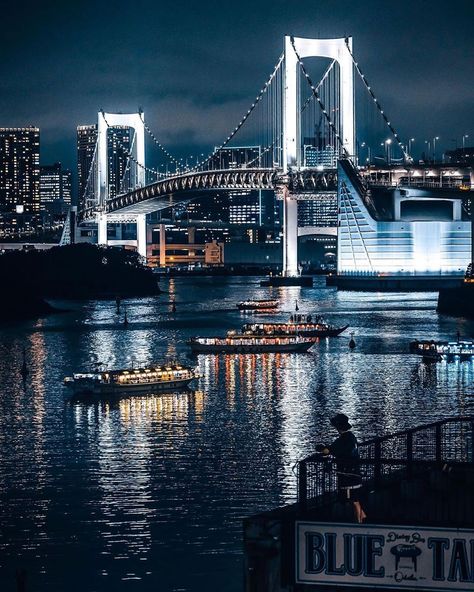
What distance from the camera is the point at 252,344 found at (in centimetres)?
2083

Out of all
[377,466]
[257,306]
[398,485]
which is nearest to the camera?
[377,466]

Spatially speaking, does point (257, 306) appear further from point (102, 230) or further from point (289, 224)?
point (102, 230)

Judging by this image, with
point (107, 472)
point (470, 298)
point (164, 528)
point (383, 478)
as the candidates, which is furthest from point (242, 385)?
point (470, 298)

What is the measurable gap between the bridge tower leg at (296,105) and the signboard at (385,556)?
3910cm

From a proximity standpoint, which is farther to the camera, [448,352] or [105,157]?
[105,157]

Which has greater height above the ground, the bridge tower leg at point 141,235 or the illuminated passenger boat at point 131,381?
the bridge tower leg at point 141,235

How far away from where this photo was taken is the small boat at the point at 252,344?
20.4 metres

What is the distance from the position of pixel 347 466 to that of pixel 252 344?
57.1 ft

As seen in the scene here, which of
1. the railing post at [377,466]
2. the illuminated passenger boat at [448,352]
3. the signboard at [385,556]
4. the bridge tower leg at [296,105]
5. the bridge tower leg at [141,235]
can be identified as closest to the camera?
the signboard at [385,556]

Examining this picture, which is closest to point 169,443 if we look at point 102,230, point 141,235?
point 102,230

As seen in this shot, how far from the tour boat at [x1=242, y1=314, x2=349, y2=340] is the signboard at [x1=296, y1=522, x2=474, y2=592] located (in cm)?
1876

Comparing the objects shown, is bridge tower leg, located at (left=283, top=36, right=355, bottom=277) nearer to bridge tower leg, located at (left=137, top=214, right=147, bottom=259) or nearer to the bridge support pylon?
the bridge support pylon

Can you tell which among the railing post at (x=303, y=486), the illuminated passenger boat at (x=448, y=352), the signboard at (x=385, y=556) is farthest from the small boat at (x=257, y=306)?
the signboard at (x=385, y=556)

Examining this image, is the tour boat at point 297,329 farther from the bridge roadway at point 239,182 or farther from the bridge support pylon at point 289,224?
the bridge support pylon at point 289,224
